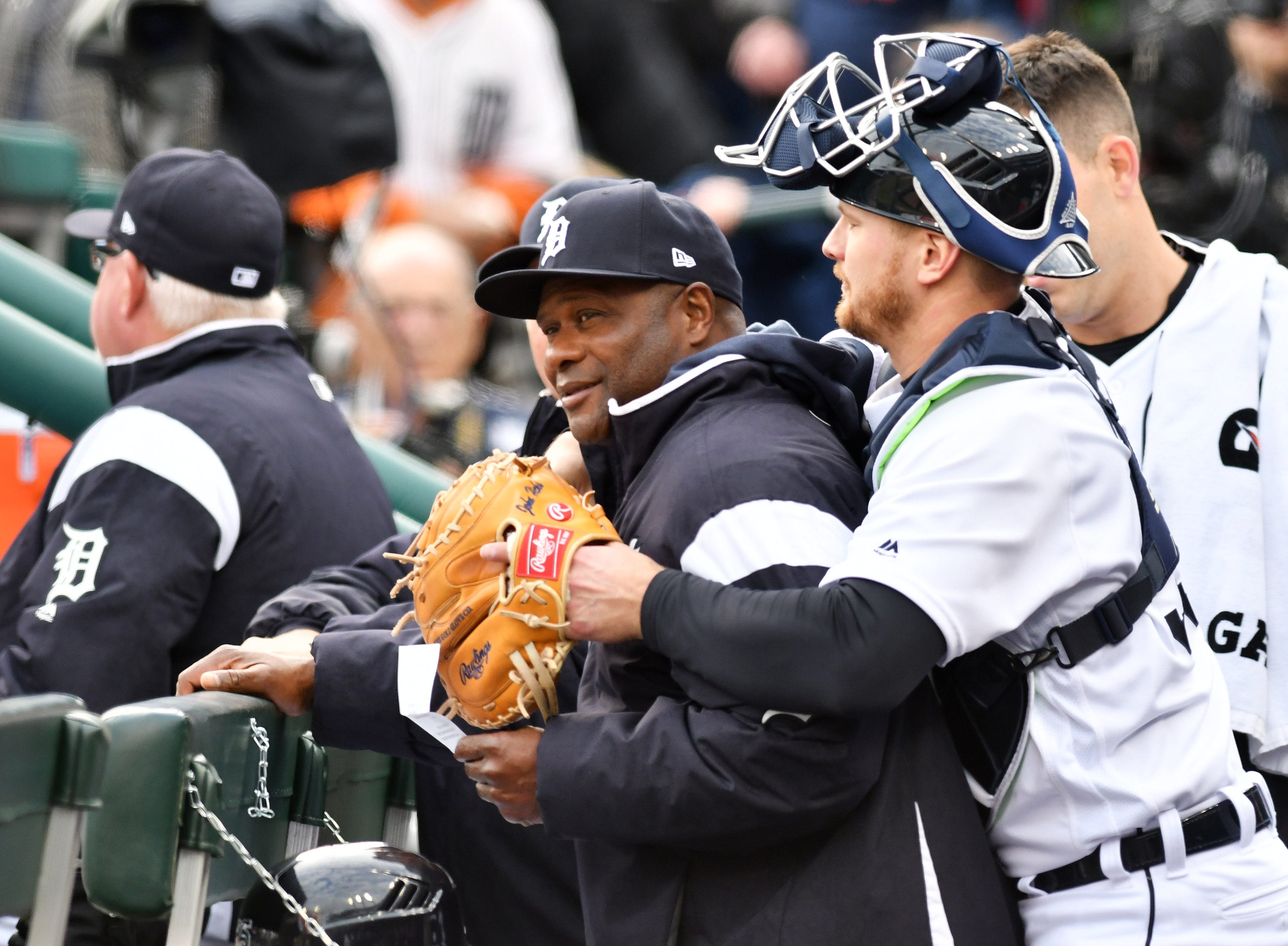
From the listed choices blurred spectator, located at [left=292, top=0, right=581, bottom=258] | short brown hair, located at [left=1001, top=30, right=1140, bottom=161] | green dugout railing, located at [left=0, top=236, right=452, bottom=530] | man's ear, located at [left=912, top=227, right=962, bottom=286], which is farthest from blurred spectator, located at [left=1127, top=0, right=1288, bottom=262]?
man's ear, located at [left=912, top=227, right=962, bottom=286]

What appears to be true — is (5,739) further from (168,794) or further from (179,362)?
(179,362)

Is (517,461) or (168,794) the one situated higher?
(517,461)

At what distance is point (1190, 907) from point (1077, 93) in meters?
1.76

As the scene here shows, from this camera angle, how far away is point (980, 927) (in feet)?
7.23

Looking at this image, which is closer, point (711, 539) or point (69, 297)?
point (711, 539)

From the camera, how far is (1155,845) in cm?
219

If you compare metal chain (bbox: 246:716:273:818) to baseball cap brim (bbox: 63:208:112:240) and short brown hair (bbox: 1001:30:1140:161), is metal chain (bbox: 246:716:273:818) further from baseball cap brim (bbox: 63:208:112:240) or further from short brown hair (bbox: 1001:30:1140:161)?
short brown hair (bbox: 1001:30:1140:161)

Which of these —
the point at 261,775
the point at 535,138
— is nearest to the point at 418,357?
the point at 535,138

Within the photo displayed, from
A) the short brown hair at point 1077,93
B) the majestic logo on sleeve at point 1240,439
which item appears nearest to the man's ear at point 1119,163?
the short brown hair at point 1077,93

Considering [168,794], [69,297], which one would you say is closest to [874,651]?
[168,794]

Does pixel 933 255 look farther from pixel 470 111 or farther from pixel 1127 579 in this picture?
pixel 470 111

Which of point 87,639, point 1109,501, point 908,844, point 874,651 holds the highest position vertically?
point 1109,501

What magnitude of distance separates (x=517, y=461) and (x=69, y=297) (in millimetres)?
3682

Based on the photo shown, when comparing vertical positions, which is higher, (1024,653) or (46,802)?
(1024,653)
